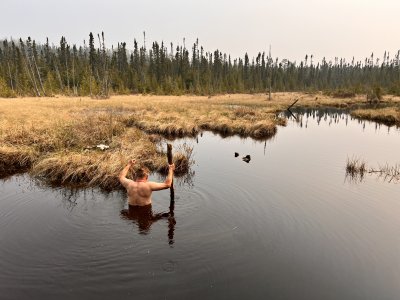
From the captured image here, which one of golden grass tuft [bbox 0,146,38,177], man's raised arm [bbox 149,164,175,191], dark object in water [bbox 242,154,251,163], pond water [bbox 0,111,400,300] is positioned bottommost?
pond water [bbox 0,111,400,300]

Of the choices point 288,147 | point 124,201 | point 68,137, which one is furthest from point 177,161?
point 288,147

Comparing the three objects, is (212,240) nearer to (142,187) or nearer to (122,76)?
(142,187)

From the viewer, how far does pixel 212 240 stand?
9.64 metres

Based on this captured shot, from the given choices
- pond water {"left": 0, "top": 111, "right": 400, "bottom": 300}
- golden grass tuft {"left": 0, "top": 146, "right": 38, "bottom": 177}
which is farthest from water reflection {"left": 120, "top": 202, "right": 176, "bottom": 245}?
golden grass tuft {"left": 0, "top": 146, "right": 38, "bottom": 177}

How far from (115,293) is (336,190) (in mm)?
10642

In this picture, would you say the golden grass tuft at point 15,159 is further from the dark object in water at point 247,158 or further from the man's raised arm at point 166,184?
the dark object in water at point 247,158

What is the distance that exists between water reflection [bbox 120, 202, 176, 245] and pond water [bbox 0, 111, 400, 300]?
0.06m

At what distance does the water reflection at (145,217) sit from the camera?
1039 centimetres

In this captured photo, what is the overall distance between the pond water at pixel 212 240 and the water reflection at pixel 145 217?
0.06m

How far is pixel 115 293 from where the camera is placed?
7191mm

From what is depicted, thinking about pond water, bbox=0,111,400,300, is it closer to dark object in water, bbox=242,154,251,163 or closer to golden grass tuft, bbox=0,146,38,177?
golden grass tuft, bbox=0,146,38,177

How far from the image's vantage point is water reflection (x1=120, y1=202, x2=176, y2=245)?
34.1 ft

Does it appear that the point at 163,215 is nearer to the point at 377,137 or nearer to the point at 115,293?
the point at 115,293

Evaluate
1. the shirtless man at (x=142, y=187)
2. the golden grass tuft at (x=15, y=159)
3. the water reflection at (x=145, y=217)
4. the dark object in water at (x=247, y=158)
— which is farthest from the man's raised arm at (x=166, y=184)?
the dark object in water at (x=247, y=158)
